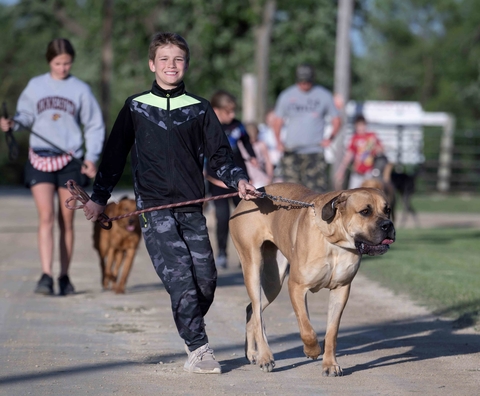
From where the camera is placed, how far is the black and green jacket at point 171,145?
5430 millimetres

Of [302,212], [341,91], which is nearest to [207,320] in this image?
[302,212]

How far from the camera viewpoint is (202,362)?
530 centimetres

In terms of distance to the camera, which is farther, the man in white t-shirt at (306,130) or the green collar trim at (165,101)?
the man in white t-shirt at (306,130)

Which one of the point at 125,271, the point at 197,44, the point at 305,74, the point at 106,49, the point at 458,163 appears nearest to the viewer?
the point at 125,271

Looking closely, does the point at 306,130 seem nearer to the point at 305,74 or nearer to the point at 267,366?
the point at 305,74

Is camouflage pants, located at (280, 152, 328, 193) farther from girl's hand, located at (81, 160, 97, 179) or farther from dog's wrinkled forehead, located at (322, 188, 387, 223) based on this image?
dog's wrinkled forehead, located at (322, 188, 387, 223)

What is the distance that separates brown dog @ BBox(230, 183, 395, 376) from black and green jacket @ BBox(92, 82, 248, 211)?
1.50 ft

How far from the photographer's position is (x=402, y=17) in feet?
218

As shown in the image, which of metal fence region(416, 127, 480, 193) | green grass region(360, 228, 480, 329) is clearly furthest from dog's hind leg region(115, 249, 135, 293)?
metal fence region(416, 127, 480, 193)

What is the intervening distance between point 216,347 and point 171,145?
5.19 ft

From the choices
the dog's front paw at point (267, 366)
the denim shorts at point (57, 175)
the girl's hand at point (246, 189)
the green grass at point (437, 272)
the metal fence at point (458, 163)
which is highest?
the girl's hand at point (246, 189)

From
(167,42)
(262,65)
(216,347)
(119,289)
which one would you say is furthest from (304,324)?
(262,65)

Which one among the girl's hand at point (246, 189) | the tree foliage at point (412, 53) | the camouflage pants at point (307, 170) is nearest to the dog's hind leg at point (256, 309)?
the girl's hand at point (246, 189)

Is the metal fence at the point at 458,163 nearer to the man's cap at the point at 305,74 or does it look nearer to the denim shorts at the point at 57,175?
the man's cap at the point at 305,74
